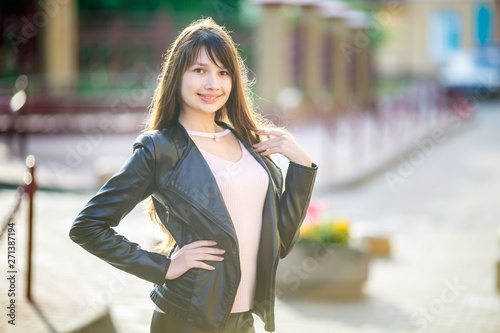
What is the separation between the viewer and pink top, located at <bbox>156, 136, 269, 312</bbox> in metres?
3.09

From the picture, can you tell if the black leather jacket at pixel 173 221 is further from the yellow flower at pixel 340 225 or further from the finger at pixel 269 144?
the yellow flower at pixel 340 225

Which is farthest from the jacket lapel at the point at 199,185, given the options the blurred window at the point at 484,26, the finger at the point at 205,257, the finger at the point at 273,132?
the blurred window at the point at 484,26

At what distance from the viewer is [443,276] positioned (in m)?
8.12

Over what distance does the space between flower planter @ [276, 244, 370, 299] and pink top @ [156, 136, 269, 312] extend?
12.9ft

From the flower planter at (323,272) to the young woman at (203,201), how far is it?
3.85 metres

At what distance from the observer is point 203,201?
2.99 meters

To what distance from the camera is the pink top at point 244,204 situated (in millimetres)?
3090

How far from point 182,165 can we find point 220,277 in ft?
1.46

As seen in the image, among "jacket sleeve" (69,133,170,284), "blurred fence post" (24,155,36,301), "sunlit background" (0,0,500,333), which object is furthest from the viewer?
"sunlit background" (0,0,500,333)

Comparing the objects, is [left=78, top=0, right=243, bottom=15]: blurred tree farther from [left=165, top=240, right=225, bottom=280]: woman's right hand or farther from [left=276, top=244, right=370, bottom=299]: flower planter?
[left=165, top=240, right=225, bottom=280]: woman's right hand

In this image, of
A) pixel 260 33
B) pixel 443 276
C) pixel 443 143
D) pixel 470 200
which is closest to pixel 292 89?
pixel 260 33

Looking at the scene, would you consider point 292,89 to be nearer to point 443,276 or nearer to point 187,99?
Answer: point 443,276

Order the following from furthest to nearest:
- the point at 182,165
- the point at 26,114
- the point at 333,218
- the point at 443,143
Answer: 1. the point at 443,143
2. the point at 26,114
3. the point at 333,218
4. the point at 182,165

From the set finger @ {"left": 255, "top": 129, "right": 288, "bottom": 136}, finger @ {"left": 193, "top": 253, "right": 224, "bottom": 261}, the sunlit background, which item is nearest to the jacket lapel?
finger @ {"left": 193, "top": 253, "right": 224, "bottom": 261}
